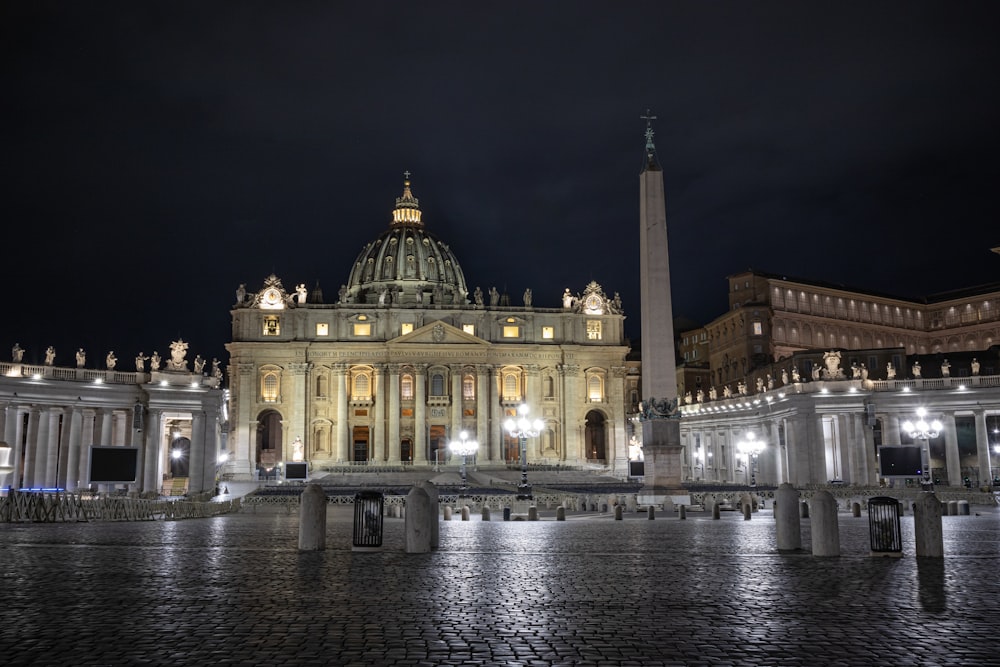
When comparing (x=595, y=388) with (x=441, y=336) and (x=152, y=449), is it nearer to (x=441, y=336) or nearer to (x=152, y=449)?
(x=441, y=336)

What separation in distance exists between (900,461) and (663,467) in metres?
14.4

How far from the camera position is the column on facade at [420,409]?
9956 cm

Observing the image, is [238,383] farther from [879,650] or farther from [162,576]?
[879,650]

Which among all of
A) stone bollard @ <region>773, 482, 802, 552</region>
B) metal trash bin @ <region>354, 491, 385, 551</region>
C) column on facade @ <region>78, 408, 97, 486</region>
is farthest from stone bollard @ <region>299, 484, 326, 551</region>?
column on facade @ <region>78, 408, 97, 486</region>

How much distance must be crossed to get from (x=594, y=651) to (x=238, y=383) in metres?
95.2

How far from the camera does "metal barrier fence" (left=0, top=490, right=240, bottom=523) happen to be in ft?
96.9

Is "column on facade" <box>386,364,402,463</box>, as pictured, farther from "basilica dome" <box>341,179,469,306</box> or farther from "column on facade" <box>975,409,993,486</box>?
"column on facade" <box>975,409,993,486</box>

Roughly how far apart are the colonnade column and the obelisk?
210ft

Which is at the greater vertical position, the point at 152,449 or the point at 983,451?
the point at 152,449

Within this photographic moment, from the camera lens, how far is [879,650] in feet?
29.8

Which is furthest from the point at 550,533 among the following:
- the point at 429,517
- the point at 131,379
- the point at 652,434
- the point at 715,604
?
the point at 131,379

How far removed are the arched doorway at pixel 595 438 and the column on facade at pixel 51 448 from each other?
222 ft

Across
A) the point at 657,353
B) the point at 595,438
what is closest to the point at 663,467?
the point at 657,353

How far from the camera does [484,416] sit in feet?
333
